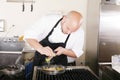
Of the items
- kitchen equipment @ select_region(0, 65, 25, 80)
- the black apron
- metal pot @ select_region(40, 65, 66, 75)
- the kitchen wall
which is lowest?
kitchen equipment @ select_region(0, 65, 25, 80)

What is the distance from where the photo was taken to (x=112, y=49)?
285 centimetres

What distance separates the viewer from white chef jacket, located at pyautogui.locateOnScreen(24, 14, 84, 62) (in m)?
2.29

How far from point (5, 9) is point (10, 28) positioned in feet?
1.00

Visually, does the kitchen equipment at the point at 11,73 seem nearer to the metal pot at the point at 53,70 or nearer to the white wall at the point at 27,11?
the metal pot at the point at 53,70

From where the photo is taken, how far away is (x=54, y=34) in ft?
7.79

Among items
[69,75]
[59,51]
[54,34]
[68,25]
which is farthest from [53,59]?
[69,75]

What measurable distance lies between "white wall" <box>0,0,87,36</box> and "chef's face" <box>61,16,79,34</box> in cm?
112

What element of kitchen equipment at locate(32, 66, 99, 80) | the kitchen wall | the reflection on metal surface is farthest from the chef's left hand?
the kitchen wall

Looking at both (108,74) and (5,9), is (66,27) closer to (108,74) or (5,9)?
(108,74)

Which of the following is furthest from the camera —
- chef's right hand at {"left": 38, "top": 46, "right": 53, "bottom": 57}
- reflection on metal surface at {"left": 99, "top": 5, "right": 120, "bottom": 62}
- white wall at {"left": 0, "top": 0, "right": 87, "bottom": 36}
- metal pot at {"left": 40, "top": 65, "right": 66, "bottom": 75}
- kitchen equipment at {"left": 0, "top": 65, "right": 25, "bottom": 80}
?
white wall at {"left": 0, "top": 0, "right": 87, "bottom": 36}

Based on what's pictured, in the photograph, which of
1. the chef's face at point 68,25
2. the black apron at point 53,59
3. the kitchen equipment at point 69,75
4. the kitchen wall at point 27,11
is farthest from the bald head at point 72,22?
the kitchen wall at point 27,11

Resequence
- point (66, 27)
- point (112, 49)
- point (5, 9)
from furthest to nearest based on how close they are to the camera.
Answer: point (5, 9) < point (112, 49) < point (66, 27)

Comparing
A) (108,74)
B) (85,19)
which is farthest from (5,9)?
(108,74)

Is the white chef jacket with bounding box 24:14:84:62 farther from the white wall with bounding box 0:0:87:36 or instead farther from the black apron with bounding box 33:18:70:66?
the white wall with bounding box 0:0:87:36
